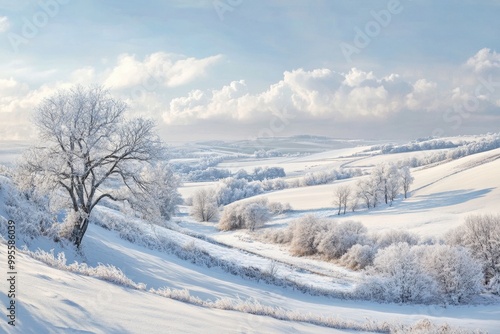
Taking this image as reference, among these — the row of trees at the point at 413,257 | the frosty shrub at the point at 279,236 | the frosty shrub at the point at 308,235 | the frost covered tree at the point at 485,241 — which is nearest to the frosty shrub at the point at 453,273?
the row of trees at the point at 413,257

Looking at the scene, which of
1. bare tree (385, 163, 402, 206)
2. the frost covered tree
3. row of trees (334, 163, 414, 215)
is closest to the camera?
the frost covered tree

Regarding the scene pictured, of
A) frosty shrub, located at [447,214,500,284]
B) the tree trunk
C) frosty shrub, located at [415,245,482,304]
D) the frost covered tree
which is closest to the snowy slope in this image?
the tree trunk

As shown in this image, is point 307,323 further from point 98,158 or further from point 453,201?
point 453,201

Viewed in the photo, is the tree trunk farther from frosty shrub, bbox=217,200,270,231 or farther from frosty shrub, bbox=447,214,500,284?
frosty shrub, bbox=217,200,270,231

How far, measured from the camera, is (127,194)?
19234 millimetres

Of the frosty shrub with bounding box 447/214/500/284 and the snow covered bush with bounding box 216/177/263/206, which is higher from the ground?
the snow covered bush with bounding box 216/177/263/206

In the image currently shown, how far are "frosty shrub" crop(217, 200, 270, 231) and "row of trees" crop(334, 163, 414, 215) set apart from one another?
58.0 ft

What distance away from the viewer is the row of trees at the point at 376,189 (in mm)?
82181

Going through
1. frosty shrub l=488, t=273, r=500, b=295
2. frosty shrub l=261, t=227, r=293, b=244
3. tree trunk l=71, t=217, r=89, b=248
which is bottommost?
frosty shrub l=261, t=227, r=293, b=244

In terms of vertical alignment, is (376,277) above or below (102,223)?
below

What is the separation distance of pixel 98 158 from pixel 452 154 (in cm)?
15457

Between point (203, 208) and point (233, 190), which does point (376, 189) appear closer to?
point (203, 208)

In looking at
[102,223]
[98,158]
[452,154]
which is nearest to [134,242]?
[102,223]

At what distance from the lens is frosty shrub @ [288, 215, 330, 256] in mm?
52062
